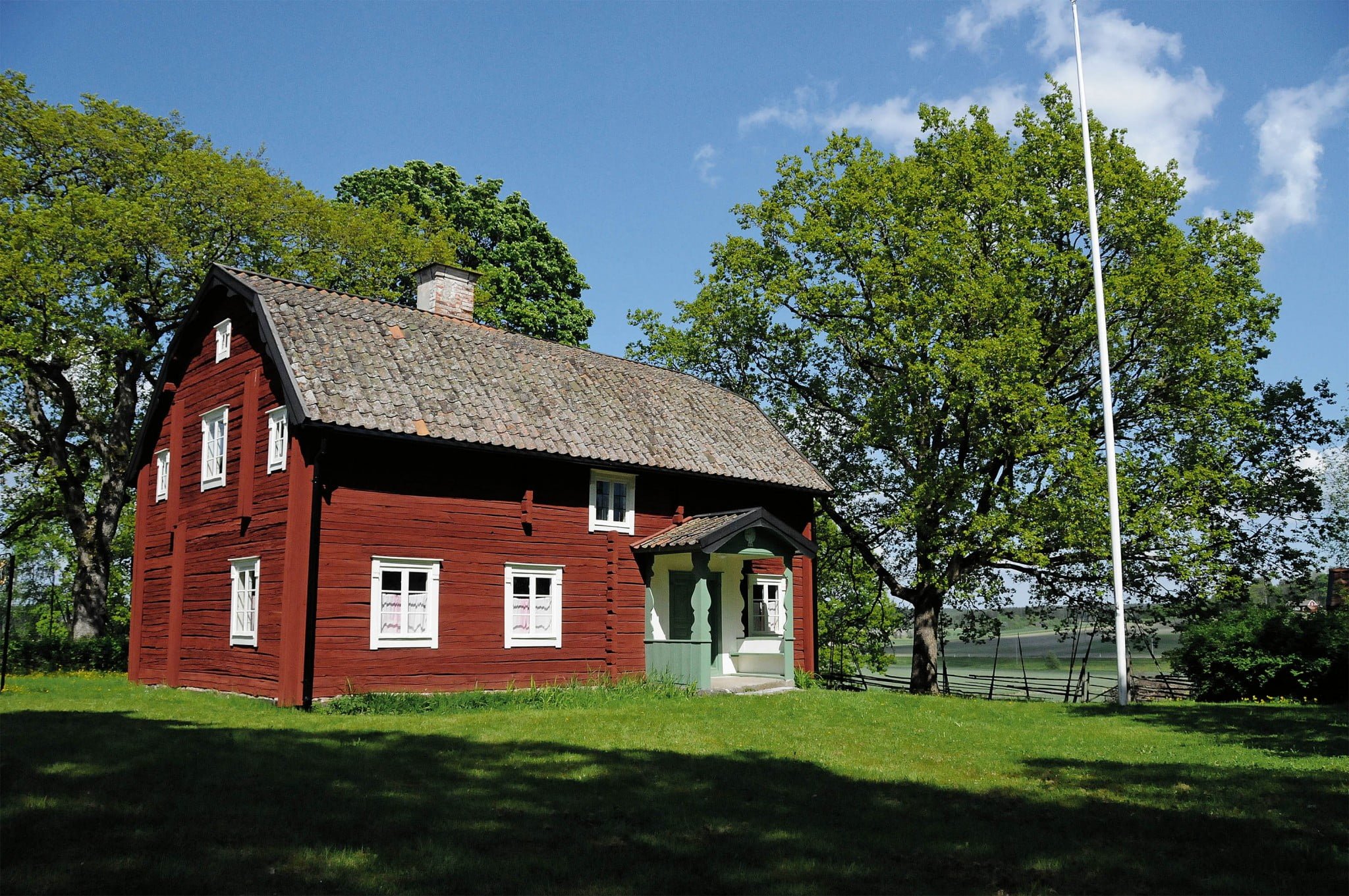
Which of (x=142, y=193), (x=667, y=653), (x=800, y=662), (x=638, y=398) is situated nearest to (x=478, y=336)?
(x=638, y=398)

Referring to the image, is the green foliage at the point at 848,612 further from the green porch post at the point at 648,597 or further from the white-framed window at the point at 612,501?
the white-framed window at the point at 612,501

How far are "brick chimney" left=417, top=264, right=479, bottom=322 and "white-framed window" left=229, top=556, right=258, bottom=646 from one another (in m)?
7.17

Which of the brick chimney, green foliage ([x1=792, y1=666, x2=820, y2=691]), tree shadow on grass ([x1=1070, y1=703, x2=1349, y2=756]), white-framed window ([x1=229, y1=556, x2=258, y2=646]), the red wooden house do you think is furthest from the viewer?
the brick chimney

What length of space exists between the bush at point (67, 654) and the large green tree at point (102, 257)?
126 inches

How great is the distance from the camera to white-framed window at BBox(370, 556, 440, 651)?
17062 mm

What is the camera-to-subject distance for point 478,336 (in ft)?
70.7

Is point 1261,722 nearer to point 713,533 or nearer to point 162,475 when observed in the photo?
point 713,533

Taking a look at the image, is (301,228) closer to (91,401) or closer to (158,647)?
(91,401)

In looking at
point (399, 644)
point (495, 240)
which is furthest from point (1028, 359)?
point (495, 240)

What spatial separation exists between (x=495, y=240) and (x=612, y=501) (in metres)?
22.4

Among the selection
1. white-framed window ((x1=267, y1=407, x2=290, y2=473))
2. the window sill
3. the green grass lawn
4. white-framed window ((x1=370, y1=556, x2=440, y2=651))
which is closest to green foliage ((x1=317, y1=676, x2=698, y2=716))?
the window sill

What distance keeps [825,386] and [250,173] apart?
1891 centimetres

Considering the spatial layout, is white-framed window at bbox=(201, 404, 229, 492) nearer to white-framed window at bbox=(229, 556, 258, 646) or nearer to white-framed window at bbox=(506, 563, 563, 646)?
white-framed window at bbox=(229, 556, 258, 646)

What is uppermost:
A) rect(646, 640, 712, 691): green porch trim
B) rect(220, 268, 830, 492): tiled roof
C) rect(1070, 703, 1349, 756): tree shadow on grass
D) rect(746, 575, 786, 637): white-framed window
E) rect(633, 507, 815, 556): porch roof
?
rect(220, 268, 830, 492): tiled roof
